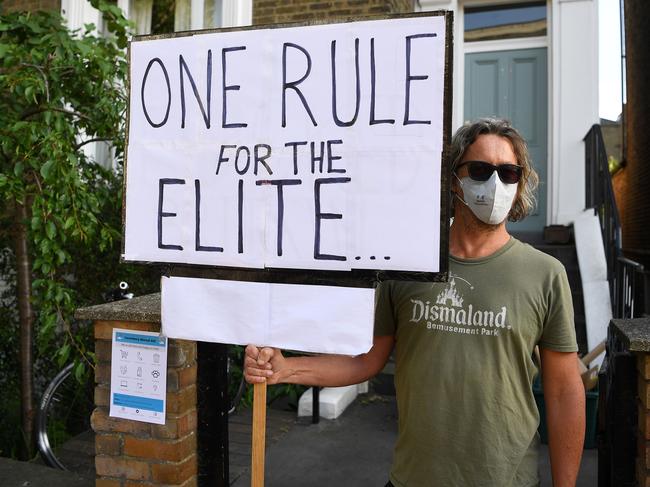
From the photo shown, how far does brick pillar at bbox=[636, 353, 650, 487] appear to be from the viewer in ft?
6.37

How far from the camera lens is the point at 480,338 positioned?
61.8 inches

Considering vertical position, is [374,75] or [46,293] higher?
[374,75]

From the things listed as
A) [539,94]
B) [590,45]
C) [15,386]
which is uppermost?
[590,45]

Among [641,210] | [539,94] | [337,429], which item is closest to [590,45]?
[539,94]

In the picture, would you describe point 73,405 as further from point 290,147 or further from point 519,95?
point 519,95

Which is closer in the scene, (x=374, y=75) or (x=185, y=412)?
(x=374, y=75)

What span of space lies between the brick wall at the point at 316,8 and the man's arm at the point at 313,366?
455 centimetres

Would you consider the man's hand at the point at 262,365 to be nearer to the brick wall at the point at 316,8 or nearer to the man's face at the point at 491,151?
the man's face at the point at 491,151

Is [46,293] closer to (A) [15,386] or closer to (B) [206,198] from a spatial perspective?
(B) [206,198]

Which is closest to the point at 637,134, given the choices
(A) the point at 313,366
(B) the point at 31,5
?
(B) the point at 31,5

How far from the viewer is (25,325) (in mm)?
3926

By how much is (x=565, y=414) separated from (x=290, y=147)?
1048 mm

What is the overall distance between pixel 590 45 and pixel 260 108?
18.9ft

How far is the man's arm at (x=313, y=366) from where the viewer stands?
1.65 metres
